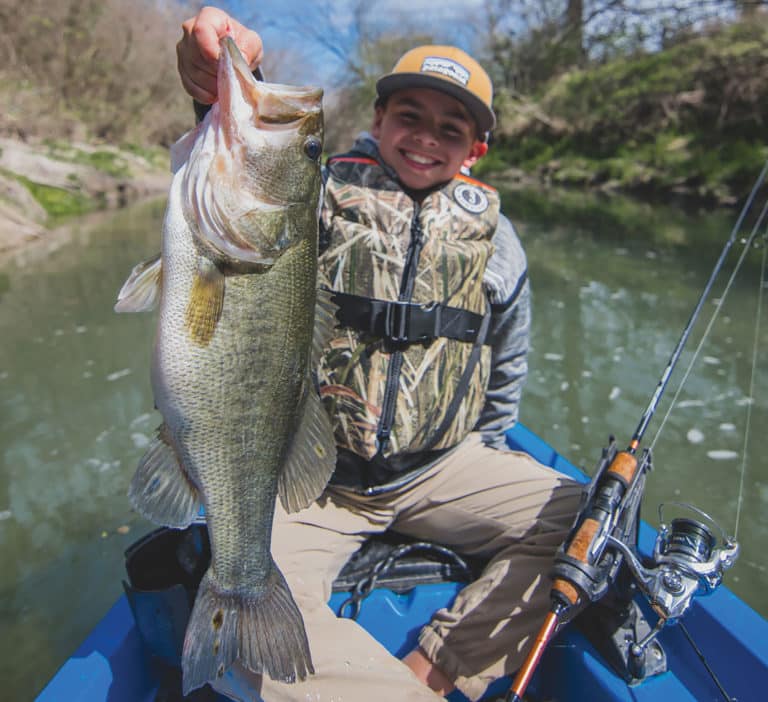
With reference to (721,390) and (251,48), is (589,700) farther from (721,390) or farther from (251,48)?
(721,390)

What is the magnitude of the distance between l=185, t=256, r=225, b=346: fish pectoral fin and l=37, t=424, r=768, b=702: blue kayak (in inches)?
42.3

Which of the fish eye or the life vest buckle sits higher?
the fish eye

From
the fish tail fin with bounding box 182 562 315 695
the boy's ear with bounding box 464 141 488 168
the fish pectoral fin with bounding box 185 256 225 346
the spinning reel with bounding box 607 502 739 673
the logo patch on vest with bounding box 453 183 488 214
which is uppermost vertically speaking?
the boy's ear with bounding box 464 141 488 168

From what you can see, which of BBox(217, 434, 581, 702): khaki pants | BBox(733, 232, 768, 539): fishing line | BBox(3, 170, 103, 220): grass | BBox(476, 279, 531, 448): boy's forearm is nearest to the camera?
BBox(217, 434, 581, 702): khaki pants

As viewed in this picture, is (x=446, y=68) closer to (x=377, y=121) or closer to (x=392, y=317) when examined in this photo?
(x=377, y=121)

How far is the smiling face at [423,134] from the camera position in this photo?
7.56 ft

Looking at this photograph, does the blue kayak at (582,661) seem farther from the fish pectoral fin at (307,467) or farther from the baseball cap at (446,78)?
the baseball cap at (446,78)

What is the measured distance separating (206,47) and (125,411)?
12.6 feet

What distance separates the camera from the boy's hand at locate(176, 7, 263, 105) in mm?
1414

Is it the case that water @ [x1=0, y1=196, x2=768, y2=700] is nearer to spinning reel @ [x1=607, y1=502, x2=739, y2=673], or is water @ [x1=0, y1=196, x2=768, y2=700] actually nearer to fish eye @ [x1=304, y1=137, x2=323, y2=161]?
spinning reel @ [x1=607, y1=502, x2=739, y2=673]

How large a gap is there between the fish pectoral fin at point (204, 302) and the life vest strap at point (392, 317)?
0.81 metres

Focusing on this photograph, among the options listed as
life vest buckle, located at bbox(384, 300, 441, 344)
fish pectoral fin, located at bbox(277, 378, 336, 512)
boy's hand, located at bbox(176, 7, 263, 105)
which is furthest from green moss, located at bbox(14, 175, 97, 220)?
fish pectoral fin, located at bbox(277, 378, 336, 512)

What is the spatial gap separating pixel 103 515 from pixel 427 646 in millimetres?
2321

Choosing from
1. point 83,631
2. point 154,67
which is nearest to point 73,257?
point 83,631
